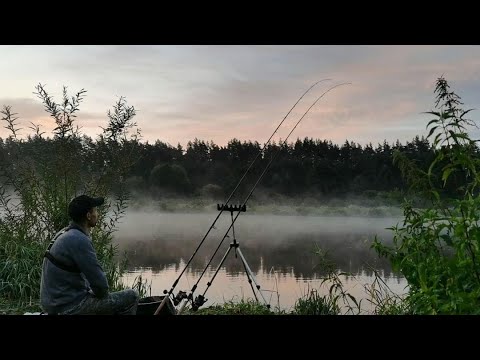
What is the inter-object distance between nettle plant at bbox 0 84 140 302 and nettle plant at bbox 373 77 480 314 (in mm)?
3510

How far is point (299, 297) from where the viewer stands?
574 cm

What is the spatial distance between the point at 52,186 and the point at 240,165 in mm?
2568

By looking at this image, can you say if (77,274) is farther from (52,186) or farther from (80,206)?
(52,186)

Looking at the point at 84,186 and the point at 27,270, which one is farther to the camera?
the point at 84,186

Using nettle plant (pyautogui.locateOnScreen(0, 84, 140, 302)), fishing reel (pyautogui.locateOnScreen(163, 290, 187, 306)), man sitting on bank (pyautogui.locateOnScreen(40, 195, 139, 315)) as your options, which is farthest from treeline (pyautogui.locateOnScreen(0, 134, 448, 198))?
man sitting on bank (pyautogui.locateOnScreen(40, 195, 139, 315))

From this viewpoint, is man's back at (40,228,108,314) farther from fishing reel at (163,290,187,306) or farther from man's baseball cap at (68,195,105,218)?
fishing reel at (163,290,187,306)

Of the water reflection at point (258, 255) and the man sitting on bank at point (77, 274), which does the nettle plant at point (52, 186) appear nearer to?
the water reflection at point (258, 255)

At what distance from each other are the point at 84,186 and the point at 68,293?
3.15 m

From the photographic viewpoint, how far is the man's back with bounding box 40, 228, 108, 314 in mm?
3766

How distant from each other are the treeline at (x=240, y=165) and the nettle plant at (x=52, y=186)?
2 centimetres
